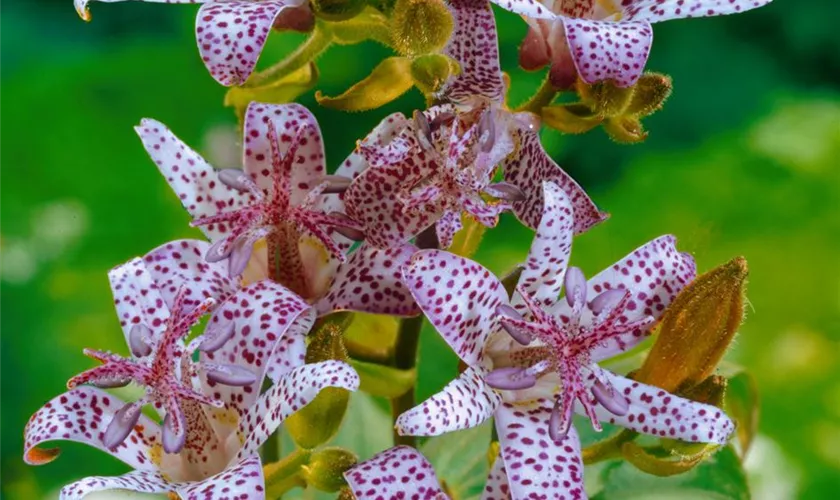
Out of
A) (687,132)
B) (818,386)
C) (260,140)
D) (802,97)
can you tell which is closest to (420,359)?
(260,140)

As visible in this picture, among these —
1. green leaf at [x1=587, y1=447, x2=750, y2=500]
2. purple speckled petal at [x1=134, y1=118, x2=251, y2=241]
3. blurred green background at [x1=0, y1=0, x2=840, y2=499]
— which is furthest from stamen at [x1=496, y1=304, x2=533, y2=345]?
blurred green background at [x1=0, y1=0, x2=840, y2=499]

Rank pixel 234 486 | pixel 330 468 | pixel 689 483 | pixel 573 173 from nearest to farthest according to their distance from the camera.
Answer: pixel 234 486 < pixel 330 468 < pixel 689 483 < pixel 573 173

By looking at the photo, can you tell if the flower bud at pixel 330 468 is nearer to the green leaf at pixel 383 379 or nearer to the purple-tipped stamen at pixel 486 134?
the green leaf at pixel 383 379

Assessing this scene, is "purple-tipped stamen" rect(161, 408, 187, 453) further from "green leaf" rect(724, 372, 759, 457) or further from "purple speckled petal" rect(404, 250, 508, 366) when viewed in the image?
"green leaf" rect(724, 372, 759, 457)

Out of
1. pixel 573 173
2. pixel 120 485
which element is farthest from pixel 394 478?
pixel 573 173

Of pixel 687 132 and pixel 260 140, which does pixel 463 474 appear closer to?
pixel 260 140

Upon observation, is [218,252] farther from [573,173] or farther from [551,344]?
[573,173]

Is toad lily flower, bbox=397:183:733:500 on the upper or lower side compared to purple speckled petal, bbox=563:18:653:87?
lower

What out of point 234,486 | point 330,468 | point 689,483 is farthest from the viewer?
point 689,483
